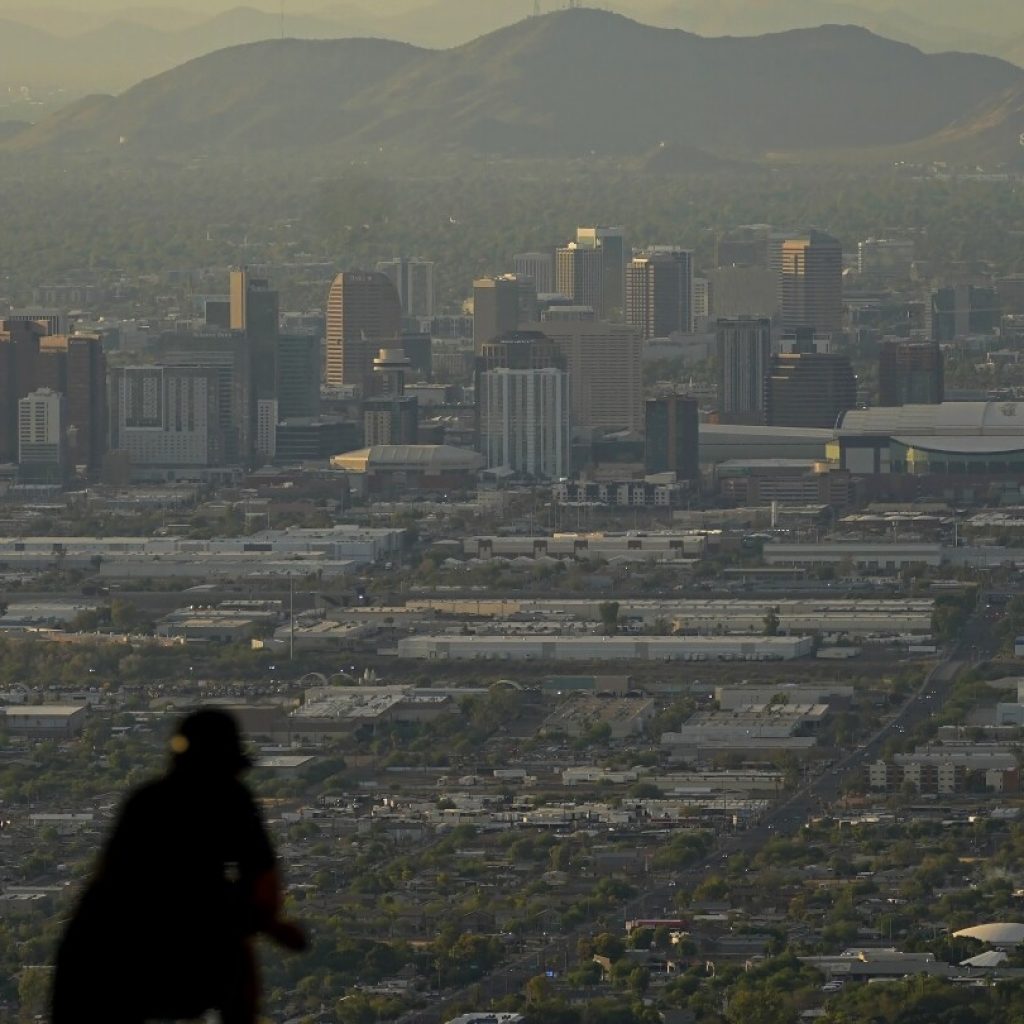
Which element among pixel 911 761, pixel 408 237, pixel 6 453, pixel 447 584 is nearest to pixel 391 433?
pixel 6 453

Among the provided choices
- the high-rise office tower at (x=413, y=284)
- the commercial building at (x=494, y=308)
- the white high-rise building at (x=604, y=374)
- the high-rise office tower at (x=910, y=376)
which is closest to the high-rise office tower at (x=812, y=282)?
the high-rise office tower at (x=413, y=284)

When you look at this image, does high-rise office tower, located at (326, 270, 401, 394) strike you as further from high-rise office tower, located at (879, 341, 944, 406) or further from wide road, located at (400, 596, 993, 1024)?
wide road, located at (400, 596, 993, 1024)

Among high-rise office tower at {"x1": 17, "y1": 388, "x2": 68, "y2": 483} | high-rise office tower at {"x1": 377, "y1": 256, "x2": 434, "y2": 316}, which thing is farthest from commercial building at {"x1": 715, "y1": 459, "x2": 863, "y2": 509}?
high-rise office tower at {"x1": 377, "y1": 256, "x2": 434, "y2": 316}

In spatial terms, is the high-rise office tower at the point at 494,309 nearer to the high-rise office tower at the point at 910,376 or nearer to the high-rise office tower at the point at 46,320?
the high-rise office tower at the point at 46,320

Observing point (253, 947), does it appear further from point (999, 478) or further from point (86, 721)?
point (999, 478)

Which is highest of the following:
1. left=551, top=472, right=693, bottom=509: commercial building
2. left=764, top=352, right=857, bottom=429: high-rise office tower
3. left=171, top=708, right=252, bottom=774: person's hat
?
left=171, top=708, right=252, bottom=774: person's hat

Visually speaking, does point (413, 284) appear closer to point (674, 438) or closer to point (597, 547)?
point (674, 438)
